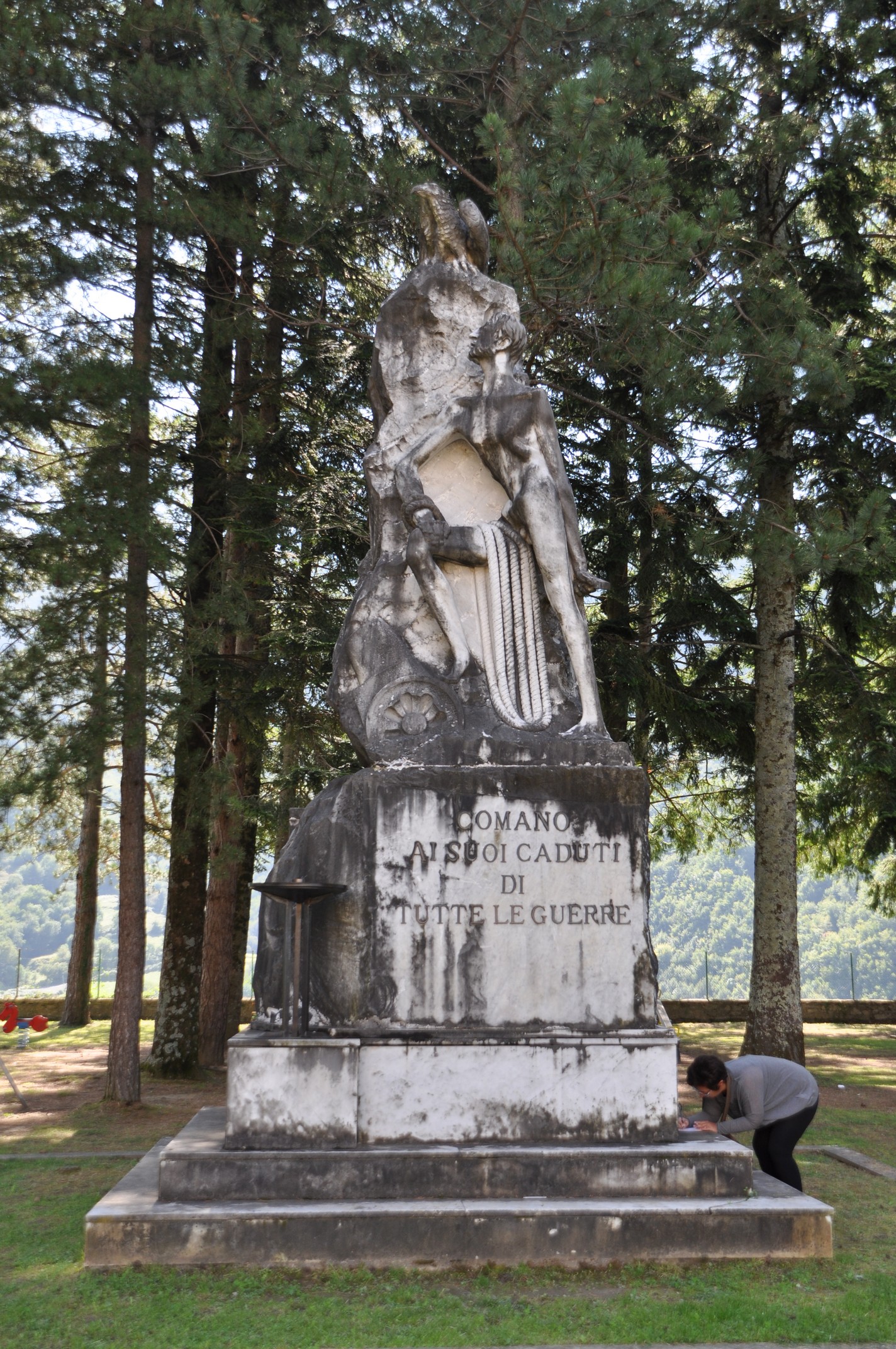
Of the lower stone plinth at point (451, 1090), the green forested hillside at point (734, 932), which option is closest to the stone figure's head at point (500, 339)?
the lower stone plinth at point (451, 1090)

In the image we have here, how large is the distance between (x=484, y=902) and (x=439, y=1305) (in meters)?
1.84

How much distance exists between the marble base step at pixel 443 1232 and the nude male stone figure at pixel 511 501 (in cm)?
239

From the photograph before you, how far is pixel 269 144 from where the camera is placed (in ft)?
38.7

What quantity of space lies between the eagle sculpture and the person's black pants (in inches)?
204

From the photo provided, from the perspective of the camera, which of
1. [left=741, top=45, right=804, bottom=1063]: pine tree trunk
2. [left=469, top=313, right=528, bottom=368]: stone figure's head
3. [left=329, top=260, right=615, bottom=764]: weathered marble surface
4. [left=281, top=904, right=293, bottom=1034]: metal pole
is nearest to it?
[left=281, top=904, right=293, bottom=1034]: metal pole

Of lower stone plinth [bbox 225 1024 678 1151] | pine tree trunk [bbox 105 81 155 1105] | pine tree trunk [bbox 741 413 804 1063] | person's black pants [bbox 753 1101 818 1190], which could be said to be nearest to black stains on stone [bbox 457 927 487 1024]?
lower stone plinth [bbox 225 1024 678 1151]

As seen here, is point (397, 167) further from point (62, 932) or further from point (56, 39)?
point (62, 932)

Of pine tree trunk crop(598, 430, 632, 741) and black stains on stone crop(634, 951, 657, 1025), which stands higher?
pine tree trunk crop(598, 430, 632, 741)

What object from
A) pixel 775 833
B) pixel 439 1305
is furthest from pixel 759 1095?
pixel 775 833

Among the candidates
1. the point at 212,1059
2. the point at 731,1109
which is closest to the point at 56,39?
the point at 212,1059

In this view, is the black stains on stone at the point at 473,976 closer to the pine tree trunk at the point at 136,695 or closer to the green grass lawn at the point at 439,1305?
the green grass lawn at the point at 439,1305

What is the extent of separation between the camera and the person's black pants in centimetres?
600

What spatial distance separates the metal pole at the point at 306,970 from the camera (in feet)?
19.2

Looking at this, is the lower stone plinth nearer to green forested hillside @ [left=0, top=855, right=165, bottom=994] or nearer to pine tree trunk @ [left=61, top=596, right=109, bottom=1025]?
pine tree trunk @ [left=61, top=596, right=109, bottom=1025]
